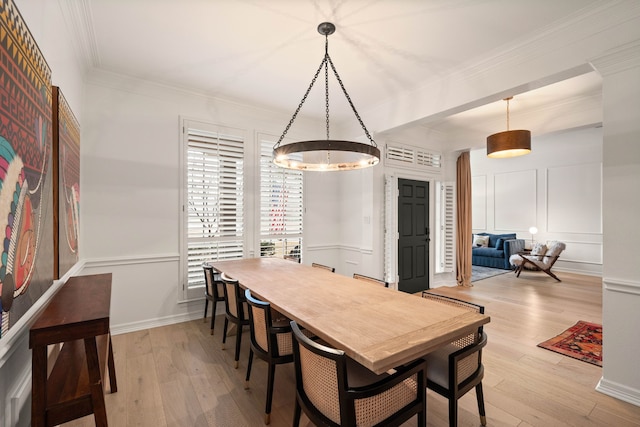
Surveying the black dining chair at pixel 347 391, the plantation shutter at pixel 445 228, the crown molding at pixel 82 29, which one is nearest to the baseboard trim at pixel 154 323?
the black dining chair at pixel 347 391

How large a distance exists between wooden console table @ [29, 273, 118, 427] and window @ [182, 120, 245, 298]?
2.13 meters

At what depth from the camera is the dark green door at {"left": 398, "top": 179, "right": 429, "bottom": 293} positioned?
494 centimetres

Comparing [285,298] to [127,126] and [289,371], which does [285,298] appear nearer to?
[289,371]

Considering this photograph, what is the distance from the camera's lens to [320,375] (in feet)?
4.42

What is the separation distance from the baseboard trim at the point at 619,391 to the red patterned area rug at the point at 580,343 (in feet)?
1.72

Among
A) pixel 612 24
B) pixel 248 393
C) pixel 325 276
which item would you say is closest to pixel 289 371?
pixel 248 393

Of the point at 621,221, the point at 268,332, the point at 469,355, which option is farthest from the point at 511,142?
the point at 268,332

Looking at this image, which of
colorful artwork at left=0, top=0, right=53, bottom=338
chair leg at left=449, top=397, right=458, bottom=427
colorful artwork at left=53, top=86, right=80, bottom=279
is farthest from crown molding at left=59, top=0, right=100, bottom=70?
chair leg at left=449, top=397, right=458, bottom=427

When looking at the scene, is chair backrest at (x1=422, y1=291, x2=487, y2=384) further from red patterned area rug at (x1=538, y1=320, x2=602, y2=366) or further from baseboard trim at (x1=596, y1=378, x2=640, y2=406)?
red patterned area rug at (x1=538, y1=320, x2=602, y2=366)

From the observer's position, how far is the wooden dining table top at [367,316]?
1.35 metres

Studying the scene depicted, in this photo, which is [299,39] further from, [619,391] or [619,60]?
[619,391]

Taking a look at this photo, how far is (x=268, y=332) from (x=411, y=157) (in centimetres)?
417

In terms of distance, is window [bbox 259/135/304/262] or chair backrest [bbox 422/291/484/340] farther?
window [bbox 259/135/304/262]

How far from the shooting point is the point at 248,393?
86.8 inches
